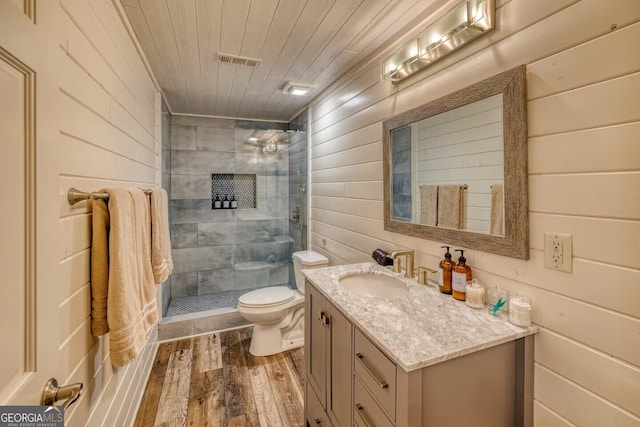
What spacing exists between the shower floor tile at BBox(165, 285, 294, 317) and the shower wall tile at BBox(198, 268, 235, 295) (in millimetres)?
61

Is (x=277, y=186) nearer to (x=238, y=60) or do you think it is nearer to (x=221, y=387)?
(x=238, y=60)

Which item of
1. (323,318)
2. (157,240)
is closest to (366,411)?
(323,318)

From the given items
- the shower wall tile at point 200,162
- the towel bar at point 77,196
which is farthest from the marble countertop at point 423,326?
the shower wall tile at point 200,162

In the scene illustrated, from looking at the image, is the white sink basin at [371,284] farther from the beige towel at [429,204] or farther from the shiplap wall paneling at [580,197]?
the shiplap wall paneling at [580,197]

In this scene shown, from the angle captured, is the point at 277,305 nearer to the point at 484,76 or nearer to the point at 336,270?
the point at 336,270

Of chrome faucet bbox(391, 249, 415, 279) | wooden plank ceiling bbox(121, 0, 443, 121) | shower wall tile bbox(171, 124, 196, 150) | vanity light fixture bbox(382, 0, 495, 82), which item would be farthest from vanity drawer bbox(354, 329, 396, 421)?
shower wall tile bbox(171, 124, 196, 150)

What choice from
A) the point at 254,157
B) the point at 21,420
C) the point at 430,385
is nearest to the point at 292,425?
the point at 430,385

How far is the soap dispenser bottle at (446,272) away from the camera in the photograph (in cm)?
128

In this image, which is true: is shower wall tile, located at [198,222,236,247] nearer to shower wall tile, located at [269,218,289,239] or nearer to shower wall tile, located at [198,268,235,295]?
shower wall tile, located at [198,268,235,295]

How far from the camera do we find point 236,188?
3699 millimetres

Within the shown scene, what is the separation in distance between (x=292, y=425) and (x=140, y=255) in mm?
1328

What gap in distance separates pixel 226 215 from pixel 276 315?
1.75 meters

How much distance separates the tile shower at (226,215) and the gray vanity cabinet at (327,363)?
5.79ft

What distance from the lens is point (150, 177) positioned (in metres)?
2.30
